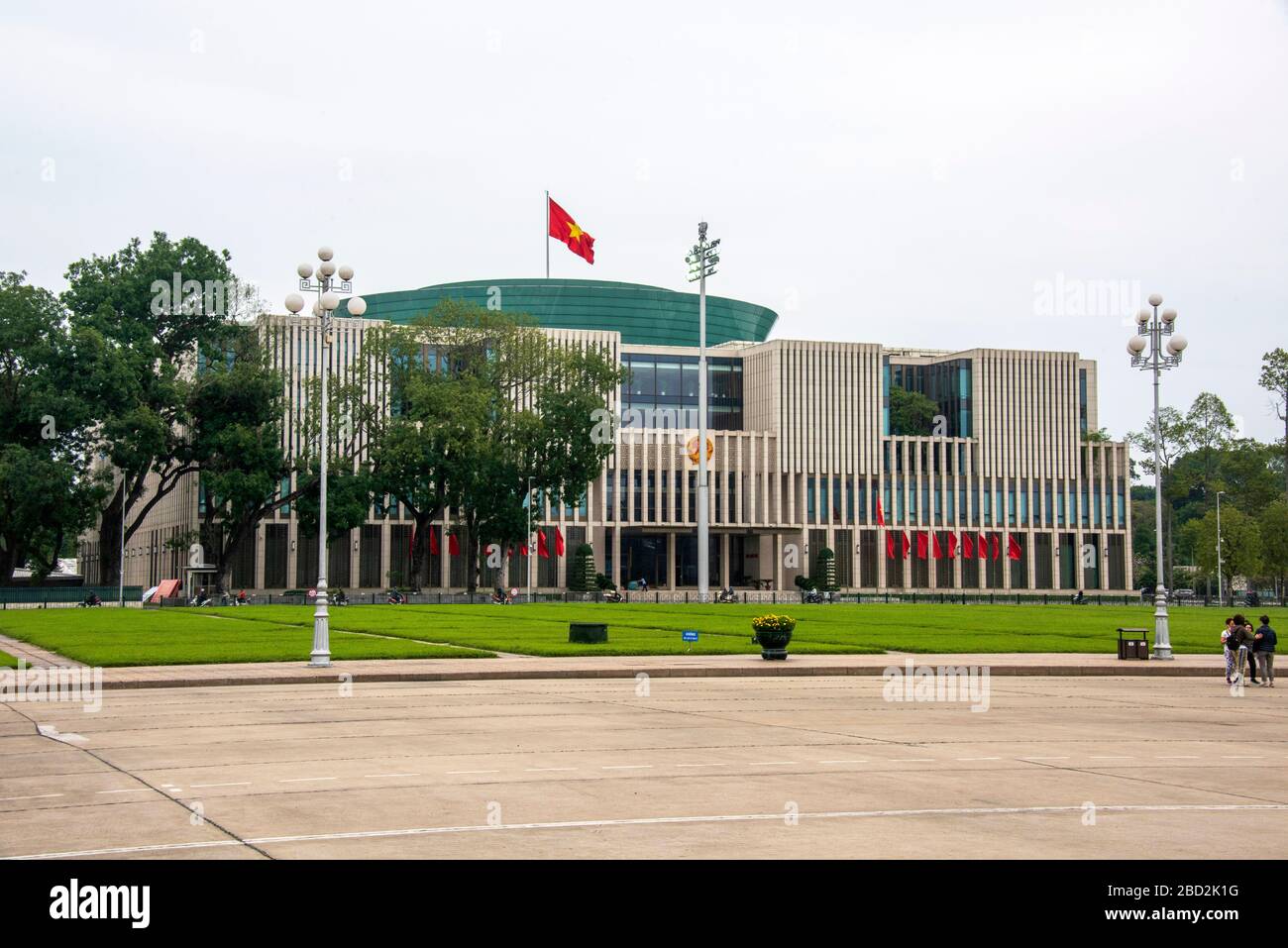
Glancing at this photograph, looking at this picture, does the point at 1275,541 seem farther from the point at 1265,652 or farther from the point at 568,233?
the point at 1265,652

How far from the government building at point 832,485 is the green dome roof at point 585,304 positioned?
14402 mm

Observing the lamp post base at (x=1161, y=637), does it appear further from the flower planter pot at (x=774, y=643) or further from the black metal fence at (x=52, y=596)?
the black metal fence at (x=52, y=596)

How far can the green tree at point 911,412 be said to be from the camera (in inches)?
5384

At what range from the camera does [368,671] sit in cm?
3228

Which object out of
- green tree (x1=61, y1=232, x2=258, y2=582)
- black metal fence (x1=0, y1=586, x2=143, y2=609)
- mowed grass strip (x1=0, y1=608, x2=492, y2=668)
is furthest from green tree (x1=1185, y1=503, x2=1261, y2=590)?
mowed grass strip (x1=0, y1=608, x2=492, y2=668)

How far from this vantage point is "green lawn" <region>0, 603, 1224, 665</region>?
3938cm

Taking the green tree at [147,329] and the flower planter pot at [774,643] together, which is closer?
the flower planter pot at [774,643]

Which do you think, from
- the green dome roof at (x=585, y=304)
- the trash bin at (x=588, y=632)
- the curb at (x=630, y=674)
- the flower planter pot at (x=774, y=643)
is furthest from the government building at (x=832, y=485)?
the curb at (x=630, y=674)

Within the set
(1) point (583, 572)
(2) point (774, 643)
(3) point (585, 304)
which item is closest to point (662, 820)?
(2) point (774, 643)

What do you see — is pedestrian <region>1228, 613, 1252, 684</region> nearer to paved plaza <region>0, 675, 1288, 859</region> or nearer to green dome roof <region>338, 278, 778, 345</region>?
paved plaza <region>0, 675, 1288, 859</region>

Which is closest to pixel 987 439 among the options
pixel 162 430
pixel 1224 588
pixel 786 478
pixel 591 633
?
pixel 786 478
